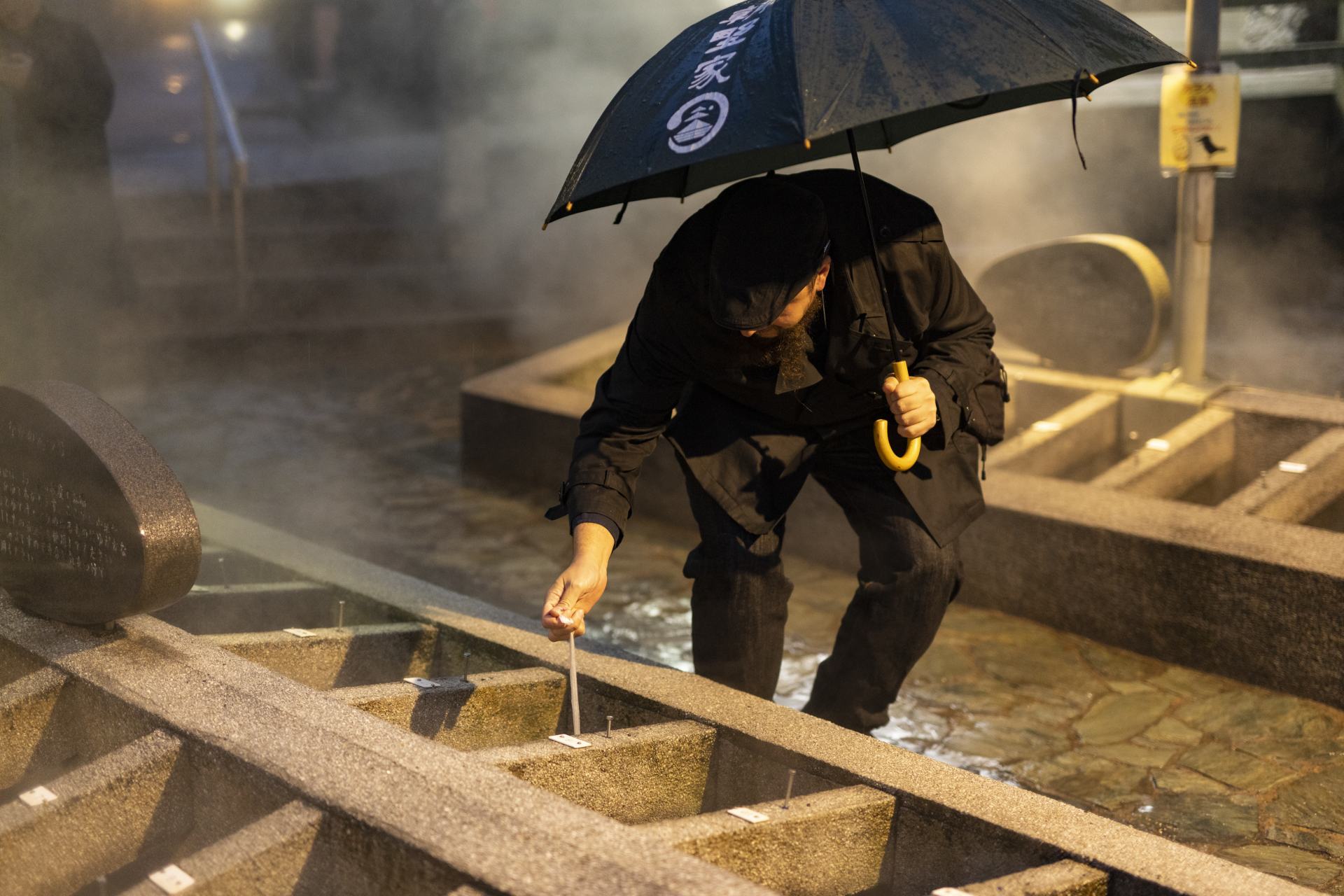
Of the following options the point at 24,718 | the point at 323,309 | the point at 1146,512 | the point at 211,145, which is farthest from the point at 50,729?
the point at 211,145

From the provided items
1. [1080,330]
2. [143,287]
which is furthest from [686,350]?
[143,287]

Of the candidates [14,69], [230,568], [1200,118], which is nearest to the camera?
[230,568]

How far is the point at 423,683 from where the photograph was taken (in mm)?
3461

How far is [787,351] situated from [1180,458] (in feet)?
9.88

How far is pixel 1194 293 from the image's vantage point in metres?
6.65

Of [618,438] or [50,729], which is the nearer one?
[50,729]

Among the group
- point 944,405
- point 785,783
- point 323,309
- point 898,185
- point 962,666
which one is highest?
point 898,185

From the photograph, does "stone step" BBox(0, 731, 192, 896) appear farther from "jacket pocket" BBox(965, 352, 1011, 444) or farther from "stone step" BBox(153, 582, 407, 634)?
"jacket pocket" BBox(965, 352, 1011, 444)

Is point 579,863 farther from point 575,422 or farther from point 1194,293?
point 1194,293

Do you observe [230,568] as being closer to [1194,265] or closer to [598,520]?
[598,520]

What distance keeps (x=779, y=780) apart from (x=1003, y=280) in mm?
4462

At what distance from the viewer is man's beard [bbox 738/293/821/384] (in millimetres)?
3447

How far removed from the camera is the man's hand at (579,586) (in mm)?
3133

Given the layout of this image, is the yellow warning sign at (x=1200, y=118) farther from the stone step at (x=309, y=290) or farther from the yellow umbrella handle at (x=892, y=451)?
the stone step at (x=309, y=290)
